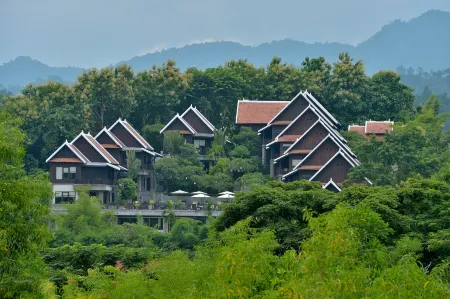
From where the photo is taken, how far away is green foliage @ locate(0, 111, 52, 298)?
21.1 metres

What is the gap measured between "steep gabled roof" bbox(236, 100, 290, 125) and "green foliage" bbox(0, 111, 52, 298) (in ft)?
147

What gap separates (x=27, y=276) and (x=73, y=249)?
12878 millimetres

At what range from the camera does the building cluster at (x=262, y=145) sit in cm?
5828

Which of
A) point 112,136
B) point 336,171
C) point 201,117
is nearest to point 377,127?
point 336,171

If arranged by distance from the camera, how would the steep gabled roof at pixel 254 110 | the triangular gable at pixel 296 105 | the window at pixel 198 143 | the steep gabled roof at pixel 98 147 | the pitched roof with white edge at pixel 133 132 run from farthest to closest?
the steep gabled roof at pixel 254 110 → the window at pixel 198 143 → the pitched roof with white edge at pixel 133 132 → the triangular gable at pixel 296 105 → the steep gabled roof at pixel 98 147

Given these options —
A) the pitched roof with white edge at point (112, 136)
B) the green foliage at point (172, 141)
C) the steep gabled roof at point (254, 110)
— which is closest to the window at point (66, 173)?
the pitched roof with white edge at point (112, 136)

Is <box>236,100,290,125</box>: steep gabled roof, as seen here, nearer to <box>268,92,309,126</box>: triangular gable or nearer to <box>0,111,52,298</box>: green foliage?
<box>268,92,309,126</box>: triangular gable

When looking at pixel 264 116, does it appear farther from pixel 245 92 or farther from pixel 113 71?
pixel 113 71

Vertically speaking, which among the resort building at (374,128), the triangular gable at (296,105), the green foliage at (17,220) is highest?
the triangular gable at (296,105)

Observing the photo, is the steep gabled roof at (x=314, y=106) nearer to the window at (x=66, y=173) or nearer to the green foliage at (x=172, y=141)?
the green foliage at (x=172, y=141)

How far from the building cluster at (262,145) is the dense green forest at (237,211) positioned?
118cm

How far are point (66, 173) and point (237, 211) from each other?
28633mm

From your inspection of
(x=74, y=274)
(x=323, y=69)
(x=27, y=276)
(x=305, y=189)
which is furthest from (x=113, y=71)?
(x=27, y=276)

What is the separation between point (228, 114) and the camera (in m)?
69.8
